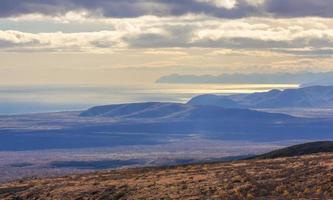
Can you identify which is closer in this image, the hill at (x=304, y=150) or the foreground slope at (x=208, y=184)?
the foreground slope at (x=208, y=184)

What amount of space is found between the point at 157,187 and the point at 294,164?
12.9 m

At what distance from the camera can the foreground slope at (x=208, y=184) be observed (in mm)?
51312

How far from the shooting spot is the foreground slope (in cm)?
5131

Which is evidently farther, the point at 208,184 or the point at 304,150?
the point at 304,150

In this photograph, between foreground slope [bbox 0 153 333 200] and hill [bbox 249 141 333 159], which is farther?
hill [bbox 249 141 333 159]

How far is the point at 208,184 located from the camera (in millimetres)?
58062

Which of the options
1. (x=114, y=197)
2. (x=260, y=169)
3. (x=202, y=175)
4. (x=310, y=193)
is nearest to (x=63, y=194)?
(x=114, y=197)

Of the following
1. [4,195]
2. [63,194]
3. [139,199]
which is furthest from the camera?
[4,195]

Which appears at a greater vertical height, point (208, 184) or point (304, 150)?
point (208, 184)

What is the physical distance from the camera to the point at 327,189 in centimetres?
4897

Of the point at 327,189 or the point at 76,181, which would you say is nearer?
the point at 327,189

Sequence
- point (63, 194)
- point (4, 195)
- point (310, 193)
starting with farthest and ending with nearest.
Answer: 1. point (4, 195)
2. point (63, 194)
3. point (310, 193)

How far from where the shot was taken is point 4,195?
69.3 meters

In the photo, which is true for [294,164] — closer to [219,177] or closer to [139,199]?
[219,177]
